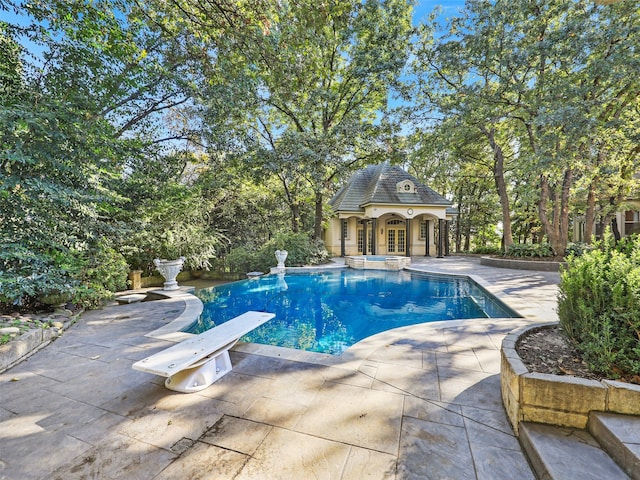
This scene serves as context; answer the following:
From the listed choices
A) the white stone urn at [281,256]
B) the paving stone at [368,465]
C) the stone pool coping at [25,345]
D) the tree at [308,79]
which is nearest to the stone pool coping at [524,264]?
the tree at [308,79]

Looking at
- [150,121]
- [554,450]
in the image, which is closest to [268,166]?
[150,121]

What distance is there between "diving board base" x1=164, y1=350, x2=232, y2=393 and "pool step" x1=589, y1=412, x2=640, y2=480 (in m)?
3.02

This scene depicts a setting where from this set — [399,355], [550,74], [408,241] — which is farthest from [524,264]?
[399,355]

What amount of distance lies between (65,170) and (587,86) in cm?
1330

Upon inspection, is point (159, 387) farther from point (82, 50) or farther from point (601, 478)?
point (82, 50)

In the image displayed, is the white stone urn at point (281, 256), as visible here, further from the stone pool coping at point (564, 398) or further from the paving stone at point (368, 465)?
the stone pool coping at point (564, 398)

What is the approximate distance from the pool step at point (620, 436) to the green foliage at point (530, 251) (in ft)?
39.1

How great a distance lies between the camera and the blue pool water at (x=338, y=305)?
17.1 feet

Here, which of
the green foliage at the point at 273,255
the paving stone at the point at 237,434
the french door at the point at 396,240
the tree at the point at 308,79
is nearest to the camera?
the paving stone at the point at 237,434

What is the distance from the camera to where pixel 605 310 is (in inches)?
84.6

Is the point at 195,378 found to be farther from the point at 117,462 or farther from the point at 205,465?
the point at 205,465

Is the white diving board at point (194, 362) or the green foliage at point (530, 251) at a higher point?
the green foliage at point (530, 251)

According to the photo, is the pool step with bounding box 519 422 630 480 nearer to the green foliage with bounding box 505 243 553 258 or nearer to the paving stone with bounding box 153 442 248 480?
the paving stone with bounding box 153 442 248 480

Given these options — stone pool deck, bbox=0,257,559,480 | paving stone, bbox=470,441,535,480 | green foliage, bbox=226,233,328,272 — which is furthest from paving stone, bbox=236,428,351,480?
green foliage, bbox=226,233,328,272
